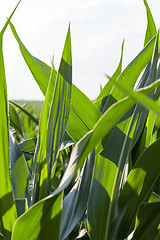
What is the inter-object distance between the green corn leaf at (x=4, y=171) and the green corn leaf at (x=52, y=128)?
0.03 metres

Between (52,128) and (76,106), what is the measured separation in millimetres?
Result: 96

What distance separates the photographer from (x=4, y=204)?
330 mm

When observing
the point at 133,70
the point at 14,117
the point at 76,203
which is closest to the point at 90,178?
the point at 76,203

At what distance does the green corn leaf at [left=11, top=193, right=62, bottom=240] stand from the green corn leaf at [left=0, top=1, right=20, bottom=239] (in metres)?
0.04

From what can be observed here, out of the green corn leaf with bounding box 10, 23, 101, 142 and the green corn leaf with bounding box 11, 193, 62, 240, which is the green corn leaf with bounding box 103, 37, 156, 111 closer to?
the green corn leaf with bounding box 10, 23, 101, 142

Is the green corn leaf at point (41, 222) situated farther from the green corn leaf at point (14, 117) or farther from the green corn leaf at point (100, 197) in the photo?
the green corn leaf at point (14, 117)

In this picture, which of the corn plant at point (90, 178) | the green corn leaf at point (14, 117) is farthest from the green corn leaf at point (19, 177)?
the green corn leaf at point (14, 117)

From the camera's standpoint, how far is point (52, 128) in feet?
1.13

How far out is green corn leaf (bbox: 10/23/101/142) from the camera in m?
0.43

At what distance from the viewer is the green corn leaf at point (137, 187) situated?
336 millimetres

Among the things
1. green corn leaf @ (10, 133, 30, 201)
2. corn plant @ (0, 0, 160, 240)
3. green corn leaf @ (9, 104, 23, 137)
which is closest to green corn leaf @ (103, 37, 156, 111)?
corn plant @ (0, 0, 160, 240)

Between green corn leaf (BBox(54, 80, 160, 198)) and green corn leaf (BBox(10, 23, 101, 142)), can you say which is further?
green corn leaf (BBox(10, 23, 101, 142))

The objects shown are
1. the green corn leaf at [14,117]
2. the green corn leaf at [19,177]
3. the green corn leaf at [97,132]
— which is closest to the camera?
the green corn leaf at [97,132]

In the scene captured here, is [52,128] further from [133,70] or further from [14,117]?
[14,117]
